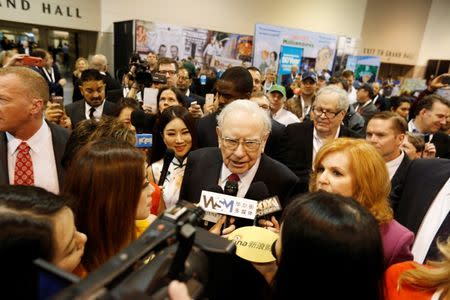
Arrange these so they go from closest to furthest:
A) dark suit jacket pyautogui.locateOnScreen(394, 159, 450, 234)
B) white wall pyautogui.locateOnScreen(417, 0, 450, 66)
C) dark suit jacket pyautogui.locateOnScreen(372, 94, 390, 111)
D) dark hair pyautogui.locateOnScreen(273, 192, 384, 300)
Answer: dark hair pyautogui.locateOnScreen(273, 192, 384, 300) < dark suit jacket pyautogui.locateOnScreen(394, 159, 450, 234) < dark suit jacket pyautogui.locateOnScreen(372, 94, 390, 111) < white wall pyautogui.locateOnScreen(417, 0, 450, 66)

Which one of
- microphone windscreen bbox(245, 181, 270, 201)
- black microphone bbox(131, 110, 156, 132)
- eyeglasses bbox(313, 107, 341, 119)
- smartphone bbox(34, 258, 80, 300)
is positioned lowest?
microphone windscreen bbox(245, 181, 270, 201)

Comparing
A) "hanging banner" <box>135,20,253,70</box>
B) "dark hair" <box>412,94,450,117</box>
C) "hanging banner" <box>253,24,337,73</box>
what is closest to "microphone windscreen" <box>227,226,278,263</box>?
"dark hair" <box>412,94,450,117</box>

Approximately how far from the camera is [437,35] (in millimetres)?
13273

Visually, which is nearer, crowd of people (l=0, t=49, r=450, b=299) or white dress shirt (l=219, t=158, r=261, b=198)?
crowd of people (l=0, t=49, r=450, b=299)

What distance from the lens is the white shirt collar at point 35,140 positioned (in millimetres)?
1649

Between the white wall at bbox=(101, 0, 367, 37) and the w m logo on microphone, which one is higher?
the white wall at bbox=(101, 0, 367, 37)

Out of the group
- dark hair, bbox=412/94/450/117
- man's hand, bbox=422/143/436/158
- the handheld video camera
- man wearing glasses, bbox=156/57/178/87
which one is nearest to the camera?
the handheld video camera

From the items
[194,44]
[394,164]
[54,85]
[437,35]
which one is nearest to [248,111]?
[394,164]

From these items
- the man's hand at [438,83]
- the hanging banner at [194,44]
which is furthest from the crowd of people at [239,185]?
the hanging banner at [194,44]

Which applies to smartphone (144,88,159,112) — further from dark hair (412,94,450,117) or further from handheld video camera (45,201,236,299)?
dark hair (412,94,450,117)

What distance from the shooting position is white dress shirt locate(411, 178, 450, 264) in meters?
1.36

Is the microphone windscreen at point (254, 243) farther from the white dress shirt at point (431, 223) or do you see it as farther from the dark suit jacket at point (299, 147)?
the dark suit jacket at point (299, 147)

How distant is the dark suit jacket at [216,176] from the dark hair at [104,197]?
1.95 feet

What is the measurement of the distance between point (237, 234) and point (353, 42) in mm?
11534
